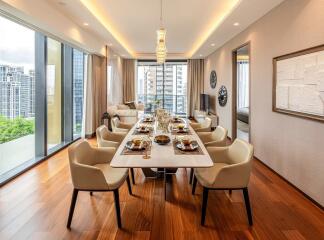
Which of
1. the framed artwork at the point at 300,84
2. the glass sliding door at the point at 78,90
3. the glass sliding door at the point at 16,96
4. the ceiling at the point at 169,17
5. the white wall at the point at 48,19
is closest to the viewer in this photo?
the framed artwork at the point at 300,84

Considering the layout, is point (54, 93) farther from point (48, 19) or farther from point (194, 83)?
point (194, 83)

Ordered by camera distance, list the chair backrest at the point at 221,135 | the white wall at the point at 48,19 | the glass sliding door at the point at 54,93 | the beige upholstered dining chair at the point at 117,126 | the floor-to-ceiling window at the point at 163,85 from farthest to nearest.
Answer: the floor-to-ceiling window at the point at 163,85 < the glass sliding door at the point at 54,93 < the beige upholstered dining chair at the point at 117,126 < the chair backrest at the point at 221,135 < the white wall at the point at 48,19

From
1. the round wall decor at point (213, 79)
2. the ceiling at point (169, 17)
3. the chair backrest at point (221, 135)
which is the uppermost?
the ceiling at point (169, 17)

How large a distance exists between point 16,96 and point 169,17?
3189 mm

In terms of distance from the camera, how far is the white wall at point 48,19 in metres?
3.05

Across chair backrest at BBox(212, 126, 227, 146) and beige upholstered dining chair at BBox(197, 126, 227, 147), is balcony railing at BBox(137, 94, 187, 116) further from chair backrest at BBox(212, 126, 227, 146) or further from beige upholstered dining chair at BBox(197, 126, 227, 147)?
chair backrest at BBox(212, 126, 227, 146)

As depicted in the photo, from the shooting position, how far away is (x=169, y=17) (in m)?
5.20

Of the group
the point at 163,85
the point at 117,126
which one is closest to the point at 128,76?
the point at 163,85

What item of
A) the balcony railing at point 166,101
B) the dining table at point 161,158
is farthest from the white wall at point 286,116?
the balcony railing at point 166,101

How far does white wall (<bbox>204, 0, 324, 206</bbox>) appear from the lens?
293cm

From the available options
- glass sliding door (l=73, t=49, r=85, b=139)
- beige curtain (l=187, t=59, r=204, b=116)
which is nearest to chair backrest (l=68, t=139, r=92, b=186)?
glass sliding door (l=73, t=49, r=85, b=139)

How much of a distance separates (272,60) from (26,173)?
13.9 feet

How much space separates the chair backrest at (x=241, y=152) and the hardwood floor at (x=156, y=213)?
1.80ft

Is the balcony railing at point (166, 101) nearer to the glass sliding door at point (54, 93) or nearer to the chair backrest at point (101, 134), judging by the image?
the glass sliding door at point (54, 93)
